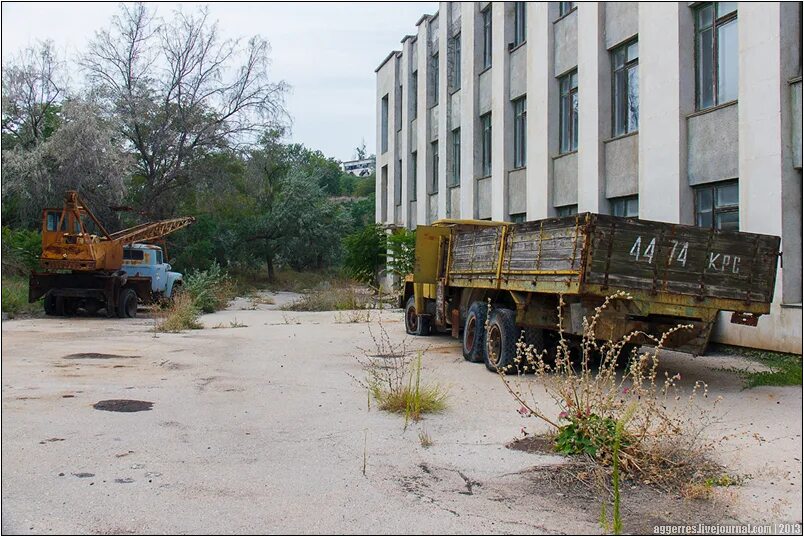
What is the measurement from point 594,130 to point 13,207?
82.8 feet

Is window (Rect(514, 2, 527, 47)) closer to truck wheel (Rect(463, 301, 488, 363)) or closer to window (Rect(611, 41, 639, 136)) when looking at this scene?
window (Rect(611, 41, 639, 136))

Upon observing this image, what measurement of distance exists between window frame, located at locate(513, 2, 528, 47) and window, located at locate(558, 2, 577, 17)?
94.6 inches

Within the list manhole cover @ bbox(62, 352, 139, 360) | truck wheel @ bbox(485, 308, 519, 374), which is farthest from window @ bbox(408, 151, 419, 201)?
truck wheel @ bbox(485, 308, 519, 374)

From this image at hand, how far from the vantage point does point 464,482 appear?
→ 579cm

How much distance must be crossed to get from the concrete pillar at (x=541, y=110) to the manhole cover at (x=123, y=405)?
14.4m

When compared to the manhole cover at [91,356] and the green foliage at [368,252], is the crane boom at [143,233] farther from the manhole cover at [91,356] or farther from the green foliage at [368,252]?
the manhole cover at [91,356]

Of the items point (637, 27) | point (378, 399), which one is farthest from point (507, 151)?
point (378, 399)

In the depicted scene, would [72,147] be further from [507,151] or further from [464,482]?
[464,482]

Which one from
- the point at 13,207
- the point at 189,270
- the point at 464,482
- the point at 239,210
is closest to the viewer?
the point at 464,482

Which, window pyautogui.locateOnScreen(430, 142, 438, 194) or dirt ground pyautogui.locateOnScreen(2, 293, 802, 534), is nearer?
dirt ground pyautogui.locateOnScreen(2, 293, 802, 534)

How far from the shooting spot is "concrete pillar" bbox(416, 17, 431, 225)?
104 feet

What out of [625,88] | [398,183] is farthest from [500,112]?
[398,183]

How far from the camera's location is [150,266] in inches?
1009

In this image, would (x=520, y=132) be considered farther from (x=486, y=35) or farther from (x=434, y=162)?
(x=434, y=162)
